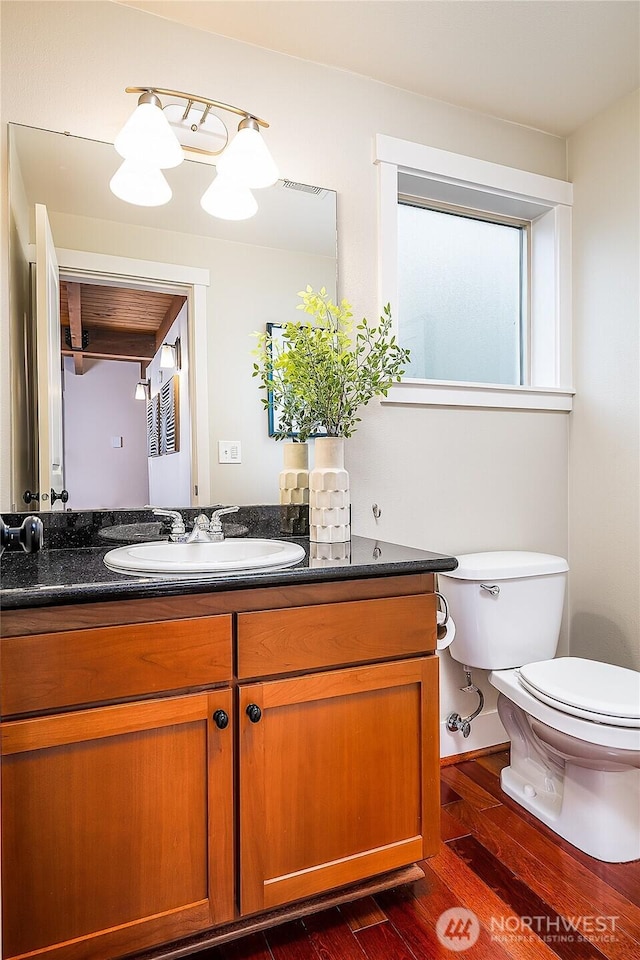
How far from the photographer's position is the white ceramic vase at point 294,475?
181 cm

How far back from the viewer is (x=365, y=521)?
194cm

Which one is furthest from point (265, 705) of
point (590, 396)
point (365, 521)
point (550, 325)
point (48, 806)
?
point (550, 325)

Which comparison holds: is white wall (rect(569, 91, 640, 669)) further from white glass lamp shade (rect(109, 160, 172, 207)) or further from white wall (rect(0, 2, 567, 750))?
white glass lamp shade (rect(109, 160, 172, 207))

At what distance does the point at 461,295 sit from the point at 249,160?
3.23ft

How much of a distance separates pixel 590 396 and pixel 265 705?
5.70 feet

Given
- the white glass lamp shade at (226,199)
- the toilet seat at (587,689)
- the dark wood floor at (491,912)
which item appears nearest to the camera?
the dark wood floor at (491,912)

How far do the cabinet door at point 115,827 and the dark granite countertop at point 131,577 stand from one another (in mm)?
216

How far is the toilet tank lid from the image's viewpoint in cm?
186

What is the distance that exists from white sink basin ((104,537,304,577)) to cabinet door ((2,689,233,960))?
0.25m

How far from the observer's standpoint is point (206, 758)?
1152 mm

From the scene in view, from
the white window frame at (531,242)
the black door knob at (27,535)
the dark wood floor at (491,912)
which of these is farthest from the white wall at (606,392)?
the black door knob at (27,535)

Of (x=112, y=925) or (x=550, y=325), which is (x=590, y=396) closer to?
(x=550, y=325)

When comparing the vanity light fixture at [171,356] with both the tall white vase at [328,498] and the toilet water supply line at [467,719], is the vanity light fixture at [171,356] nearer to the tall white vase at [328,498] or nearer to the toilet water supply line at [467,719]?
the tall white vase at [328,498]

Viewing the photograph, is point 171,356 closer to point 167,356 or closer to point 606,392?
point 167,356
